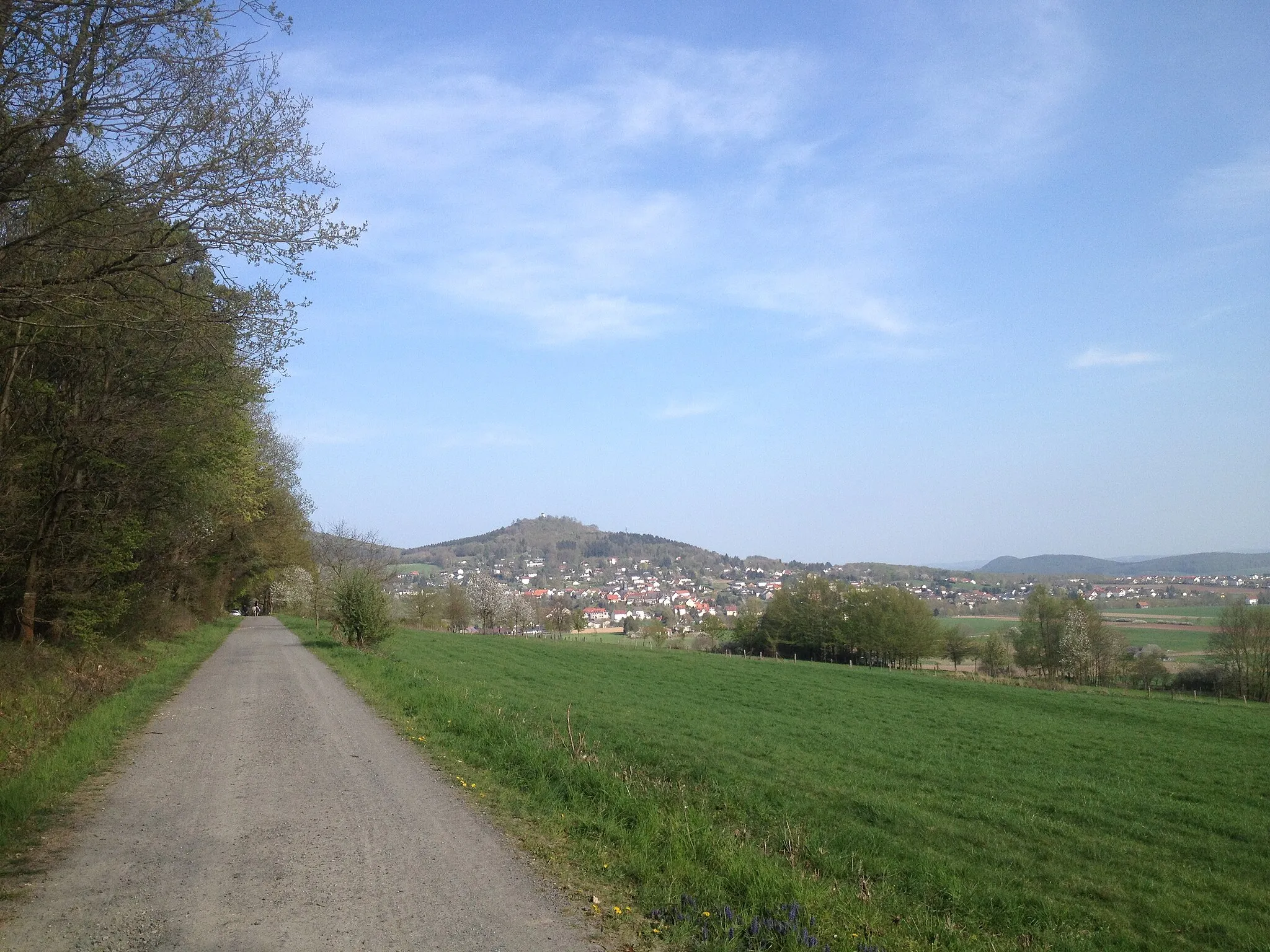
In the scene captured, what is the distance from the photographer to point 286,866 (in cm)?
659

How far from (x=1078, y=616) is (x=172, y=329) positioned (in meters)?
81.9

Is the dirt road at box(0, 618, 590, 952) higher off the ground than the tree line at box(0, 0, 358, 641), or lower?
lower

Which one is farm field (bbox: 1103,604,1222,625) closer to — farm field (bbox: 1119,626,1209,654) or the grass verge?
farm field (bbox: 1119,626,1209,654)

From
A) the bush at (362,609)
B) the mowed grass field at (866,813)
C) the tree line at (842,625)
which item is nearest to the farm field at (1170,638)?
the tree line at (842,625)

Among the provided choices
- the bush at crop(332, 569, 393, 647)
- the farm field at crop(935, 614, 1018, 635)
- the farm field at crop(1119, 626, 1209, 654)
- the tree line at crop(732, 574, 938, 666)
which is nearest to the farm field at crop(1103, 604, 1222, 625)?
the farm field at crop(935, 614, 1018, 635)

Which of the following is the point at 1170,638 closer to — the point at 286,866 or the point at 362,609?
the point at 362,609

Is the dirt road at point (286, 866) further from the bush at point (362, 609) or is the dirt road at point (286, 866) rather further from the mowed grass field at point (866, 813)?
the bush at point (362, 609)

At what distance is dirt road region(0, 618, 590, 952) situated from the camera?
5234 millimetres

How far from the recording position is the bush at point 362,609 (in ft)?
98.4

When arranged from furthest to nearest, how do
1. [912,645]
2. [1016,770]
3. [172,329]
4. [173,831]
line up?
[912,645]
[1016,770]
[172,329]
[173,831]

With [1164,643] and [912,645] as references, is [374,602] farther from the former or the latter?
[1164,643]

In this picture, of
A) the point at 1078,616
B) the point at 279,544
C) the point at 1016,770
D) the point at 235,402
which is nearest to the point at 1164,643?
the point at 1078,616

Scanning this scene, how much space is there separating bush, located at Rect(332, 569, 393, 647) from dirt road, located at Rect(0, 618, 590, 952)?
18460 mm

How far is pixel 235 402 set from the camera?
18453mm
